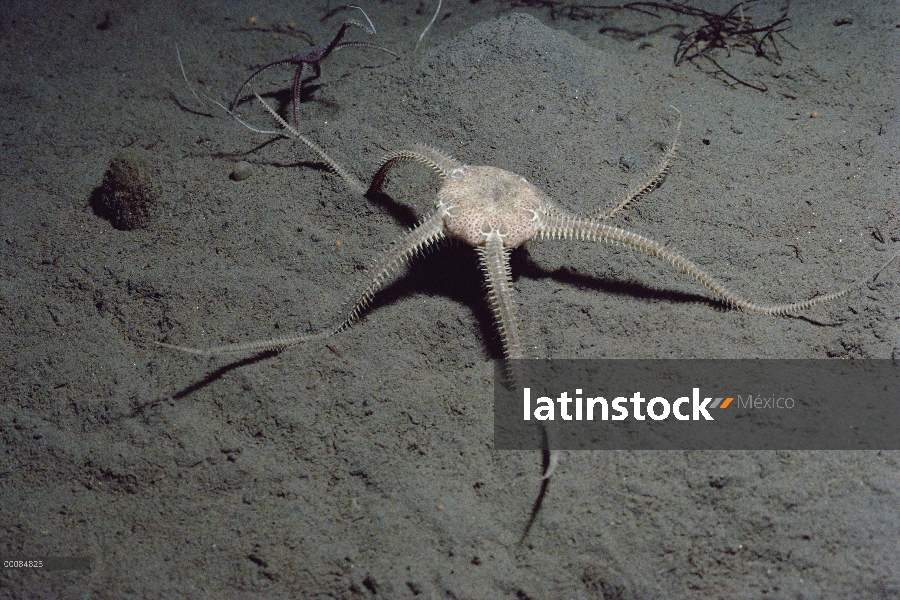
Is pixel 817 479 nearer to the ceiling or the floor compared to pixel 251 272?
nearer to the ceiling

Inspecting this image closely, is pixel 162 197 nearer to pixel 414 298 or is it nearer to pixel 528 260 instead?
pixel 414 298

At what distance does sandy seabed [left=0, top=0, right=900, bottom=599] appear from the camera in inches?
78.9

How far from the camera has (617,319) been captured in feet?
Result: 8.30

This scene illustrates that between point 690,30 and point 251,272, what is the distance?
3.65m

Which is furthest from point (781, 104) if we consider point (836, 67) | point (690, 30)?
point (690, 30)

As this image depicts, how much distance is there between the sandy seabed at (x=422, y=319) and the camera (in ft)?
6.57
